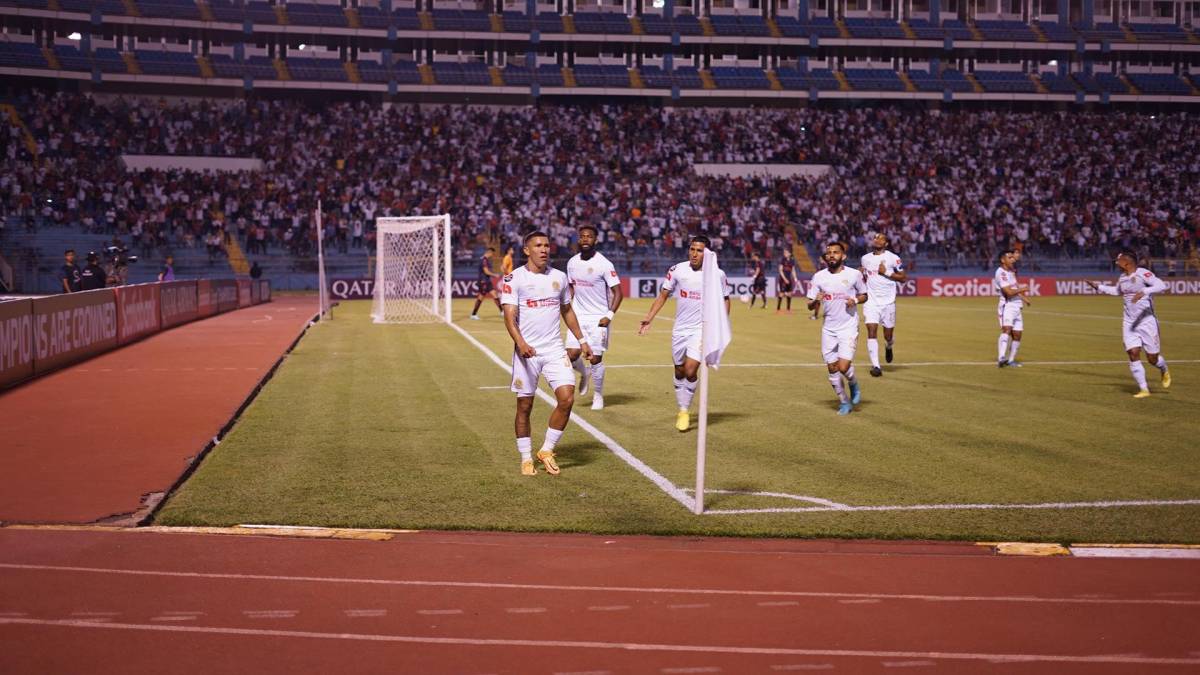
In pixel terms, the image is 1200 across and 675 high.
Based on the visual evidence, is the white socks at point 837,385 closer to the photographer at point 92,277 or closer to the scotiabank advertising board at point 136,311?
the scotiabank advertising board at point 136,311

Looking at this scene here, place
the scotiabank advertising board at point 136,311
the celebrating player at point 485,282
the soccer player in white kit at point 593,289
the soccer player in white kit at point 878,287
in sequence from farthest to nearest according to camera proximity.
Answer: the celebrating player at point 485,282, the scotiabank advertising board at point 136,311, the soccer player in white kit at point 878,287, the soccer player in white kit at point 593,289

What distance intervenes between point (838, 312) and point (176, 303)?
2290 centimetres

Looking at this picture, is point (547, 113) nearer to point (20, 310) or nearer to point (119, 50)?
point (119, 50)

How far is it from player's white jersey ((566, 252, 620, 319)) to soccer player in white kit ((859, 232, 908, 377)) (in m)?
6.11

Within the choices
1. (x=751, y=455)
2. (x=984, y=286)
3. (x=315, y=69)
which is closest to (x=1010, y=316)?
(x=751, y=455)

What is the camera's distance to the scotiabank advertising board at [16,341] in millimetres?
16172

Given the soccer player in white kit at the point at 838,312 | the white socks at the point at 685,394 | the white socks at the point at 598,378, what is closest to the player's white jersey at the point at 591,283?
the white socks at the point at 598,378

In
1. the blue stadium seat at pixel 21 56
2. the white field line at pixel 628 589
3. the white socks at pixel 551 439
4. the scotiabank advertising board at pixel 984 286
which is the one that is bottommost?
the white field line at pixel 628 589

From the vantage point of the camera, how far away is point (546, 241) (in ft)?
31.8

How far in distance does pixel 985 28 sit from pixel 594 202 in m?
33.4

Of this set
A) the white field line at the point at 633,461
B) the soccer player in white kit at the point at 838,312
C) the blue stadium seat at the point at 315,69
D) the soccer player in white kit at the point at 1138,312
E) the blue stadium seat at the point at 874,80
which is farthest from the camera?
the blue stadium seat at the point at 874,80

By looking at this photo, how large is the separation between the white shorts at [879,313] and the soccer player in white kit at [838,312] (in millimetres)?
4534

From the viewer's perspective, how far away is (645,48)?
68750 mm

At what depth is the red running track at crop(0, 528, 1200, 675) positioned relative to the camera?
5176 mm
